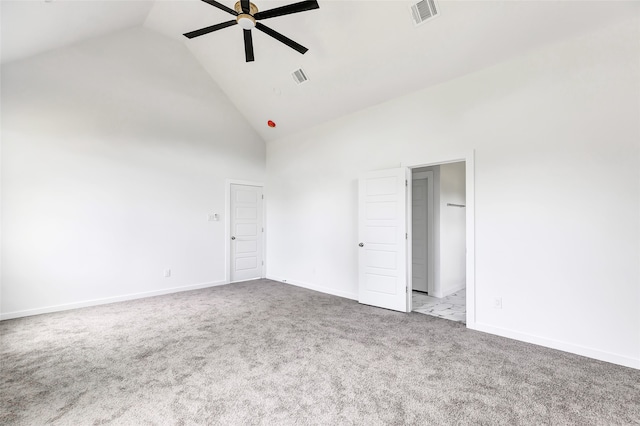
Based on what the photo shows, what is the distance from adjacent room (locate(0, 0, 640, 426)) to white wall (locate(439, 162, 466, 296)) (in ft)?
0.17

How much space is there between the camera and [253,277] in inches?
249

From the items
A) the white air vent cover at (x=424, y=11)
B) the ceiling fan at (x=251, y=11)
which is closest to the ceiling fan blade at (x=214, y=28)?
the ceiling fan at (x=251, y=11)

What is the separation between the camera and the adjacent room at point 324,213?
229 cm

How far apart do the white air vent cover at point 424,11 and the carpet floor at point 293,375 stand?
3433mm

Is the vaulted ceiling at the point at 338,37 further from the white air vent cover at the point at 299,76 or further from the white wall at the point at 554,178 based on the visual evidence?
the white wall at the point at 554,178

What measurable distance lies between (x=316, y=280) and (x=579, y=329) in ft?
12.1

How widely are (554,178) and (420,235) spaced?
262 cm

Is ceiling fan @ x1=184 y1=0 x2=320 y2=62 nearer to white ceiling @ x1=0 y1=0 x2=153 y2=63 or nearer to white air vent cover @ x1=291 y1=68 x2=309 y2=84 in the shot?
white air vent cover @ x1=291 y1=68 x2=309 y2=84

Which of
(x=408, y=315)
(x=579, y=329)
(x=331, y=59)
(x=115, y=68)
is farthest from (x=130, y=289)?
(x=579, y=329)

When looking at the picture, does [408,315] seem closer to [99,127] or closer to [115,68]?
[99,127]

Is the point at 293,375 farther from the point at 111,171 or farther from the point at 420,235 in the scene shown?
the point at 111,171

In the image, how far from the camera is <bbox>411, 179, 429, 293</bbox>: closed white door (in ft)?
17.4

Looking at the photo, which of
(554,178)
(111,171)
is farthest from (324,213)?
(111,171)

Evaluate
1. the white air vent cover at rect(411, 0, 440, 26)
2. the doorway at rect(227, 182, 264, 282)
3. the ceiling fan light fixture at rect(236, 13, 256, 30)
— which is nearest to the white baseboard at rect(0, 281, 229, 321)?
the doorway at rect(227, 182, 264, 282)
